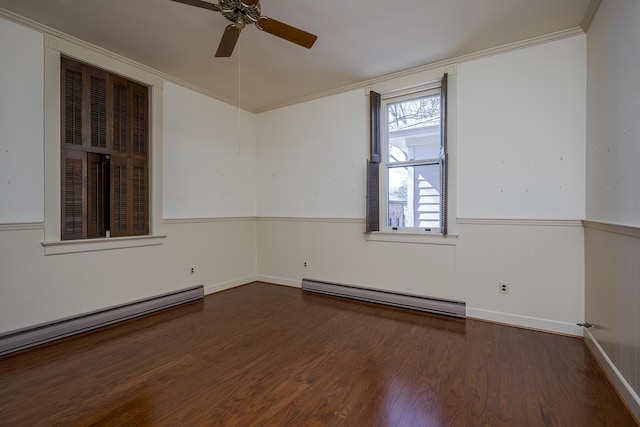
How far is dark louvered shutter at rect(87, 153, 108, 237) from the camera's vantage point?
3056 mm

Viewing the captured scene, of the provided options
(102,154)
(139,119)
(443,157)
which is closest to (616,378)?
(443,157)

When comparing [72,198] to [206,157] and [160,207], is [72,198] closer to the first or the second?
[160,207]

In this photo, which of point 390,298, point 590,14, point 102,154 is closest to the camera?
point 590,14

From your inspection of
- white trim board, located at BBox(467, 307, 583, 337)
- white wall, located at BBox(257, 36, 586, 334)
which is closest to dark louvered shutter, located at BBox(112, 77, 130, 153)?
white wall, located at BBox(257, 36, 586, 334)

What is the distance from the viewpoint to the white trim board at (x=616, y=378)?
5.49 feet

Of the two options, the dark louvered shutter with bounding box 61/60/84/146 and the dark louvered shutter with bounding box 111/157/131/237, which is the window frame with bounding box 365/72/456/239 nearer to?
the dark louvered shutter with bounding box 111/157/131/237

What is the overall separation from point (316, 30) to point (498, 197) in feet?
7.98

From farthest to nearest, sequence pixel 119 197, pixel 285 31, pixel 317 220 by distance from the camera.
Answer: pixel 317 220 < pixel 119 197 < pixel 285 31

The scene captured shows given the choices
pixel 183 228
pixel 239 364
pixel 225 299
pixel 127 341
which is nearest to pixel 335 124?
pixel 183 228

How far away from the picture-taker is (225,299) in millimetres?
3934

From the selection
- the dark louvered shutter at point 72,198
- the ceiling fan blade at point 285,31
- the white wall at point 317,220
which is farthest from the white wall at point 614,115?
the dark louvered shutter at point 72,198

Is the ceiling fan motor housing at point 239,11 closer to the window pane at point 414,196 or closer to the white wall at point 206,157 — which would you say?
the white wall at point 206,157

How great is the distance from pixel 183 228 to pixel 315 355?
8.07ft

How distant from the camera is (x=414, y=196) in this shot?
3666 mm
